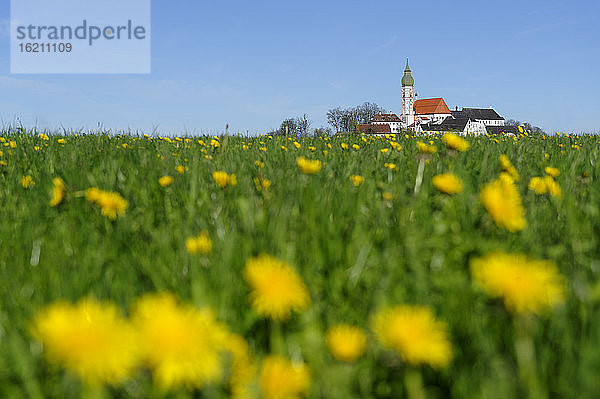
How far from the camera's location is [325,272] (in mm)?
1490

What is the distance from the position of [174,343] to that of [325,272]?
83cm

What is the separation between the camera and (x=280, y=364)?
2.72 feet

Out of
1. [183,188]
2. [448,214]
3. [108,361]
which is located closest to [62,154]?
[183,188]

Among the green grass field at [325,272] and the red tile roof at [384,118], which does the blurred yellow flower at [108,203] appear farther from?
the red tile roof at [384,118]

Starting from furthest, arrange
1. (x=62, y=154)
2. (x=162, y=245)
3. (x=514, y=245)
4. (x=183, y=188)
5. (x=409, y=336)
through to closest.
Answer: (x=62, y=154) < (x=183, y=188) < (x=514, y=245) < (x=162, y=245) < (x=409, y=336)

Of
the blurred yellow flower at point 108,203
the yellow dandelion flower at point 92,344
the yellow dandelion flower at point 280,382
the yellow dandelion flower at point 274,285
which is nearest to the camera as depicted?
the yellow dandelion flower at point 92,344

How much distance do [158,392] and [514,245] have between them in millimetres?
1387

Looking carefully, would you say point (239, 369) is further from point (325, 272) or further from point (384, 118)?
point (384, 118)

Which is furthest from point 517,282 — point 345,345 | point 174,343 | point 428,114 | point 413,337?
point 428,114

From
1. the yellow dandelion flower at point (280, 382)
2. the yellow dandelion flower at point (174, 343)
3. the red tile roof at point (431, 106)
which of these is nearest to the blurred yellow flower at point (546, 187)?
the yellow dandelion flower at point (280, 382)

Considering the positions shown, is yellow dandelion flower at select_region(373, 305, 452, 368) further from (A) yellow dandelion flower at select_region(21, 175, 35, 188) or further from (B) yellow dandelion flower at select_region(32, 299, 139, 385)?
(A) yellow dandelion flower at select_region(21, 175, 35, 188)

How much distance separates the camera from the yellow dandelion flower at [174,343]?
708 millimetres

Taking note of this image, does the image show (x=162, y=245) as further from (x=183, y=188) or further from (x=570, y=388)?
(x=570, y=388)

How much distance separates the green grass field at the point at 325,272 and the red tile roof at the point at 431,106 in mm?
127251
